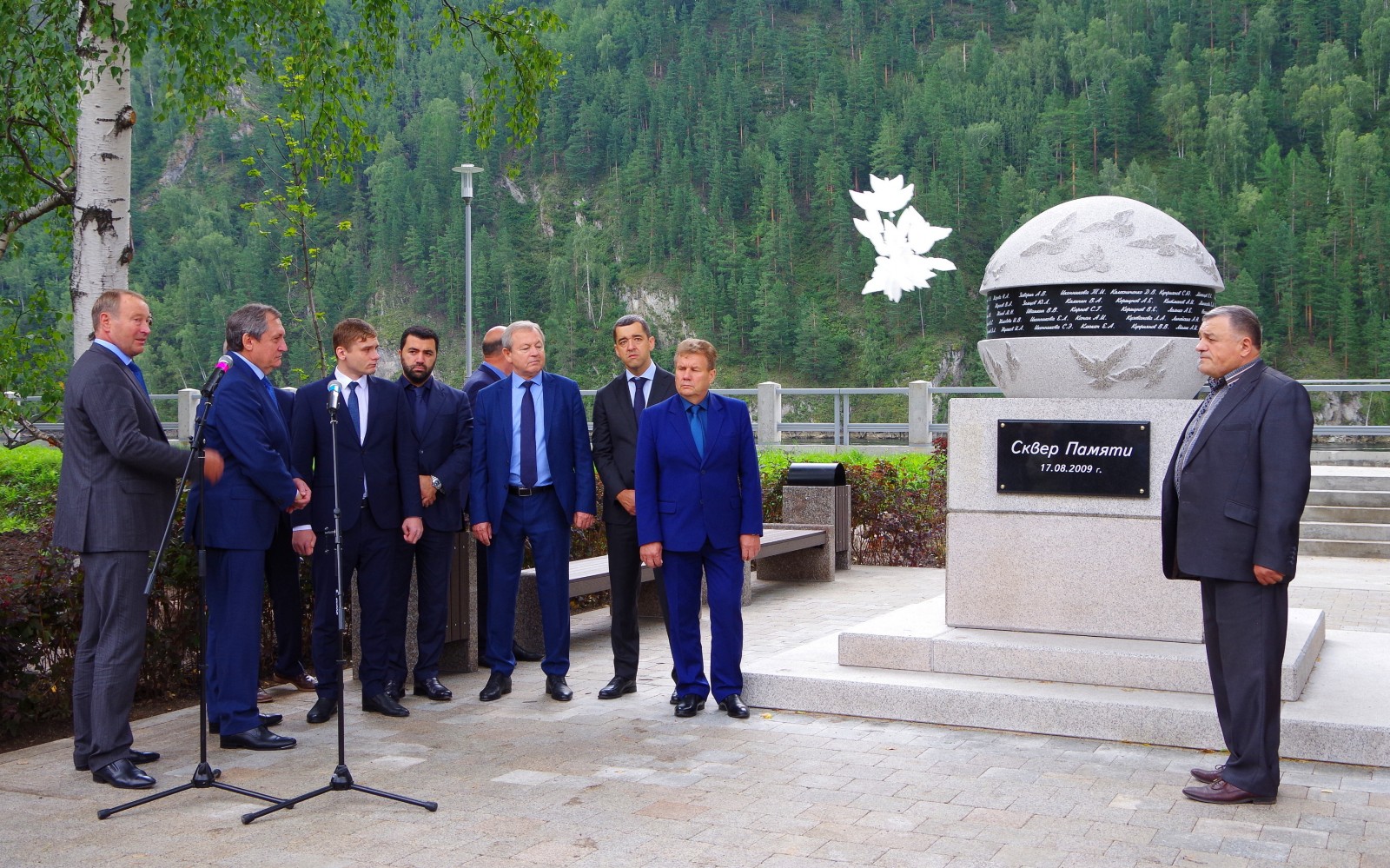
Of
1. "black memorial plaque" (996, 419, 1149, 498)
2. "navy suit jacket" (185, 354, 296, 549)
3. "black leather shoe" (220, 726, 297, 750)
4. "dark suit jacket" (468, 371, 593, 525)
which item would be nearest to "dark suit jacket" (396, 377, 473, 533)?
"dark suit jacket" (468, 371, 593, 525)

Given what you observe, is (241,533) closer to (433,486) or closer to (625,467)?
(433,486)

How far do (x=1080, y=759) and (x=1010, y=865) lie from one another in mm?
1524

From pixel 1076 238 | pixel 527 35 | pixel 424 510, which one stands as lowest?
pixel 424 510

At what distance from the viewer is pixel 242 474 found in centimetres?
571

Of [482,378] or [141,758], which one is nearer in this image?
[141,758]

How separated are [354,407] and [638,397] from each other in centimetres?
153

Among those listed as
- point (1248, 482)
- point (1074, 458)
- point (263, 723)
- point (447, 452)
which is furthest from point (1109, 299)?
point (263, 723)

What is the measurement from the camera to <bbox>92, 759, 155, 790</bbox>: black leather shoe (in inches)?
197

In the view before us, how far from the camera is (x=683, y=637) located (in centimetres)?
636

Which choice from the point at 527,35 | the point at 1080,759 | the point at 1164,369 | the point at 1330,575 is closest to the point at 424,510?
the point at 1080,759

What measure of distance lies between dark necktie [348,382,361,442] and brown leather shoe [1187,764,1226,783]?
166 inches

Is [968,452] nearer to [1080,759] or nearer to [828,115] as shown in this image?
[1080,759]

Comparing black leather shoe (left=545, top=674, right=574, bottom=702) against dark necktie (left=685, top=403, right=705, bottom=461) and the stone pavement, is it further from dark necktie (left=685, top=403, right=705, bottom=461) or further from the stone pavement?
dark necktie (left=685, top=403, right=705, bottom=461)

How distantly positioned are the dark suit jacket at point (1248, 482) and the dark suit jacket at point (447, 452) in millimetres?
3753
